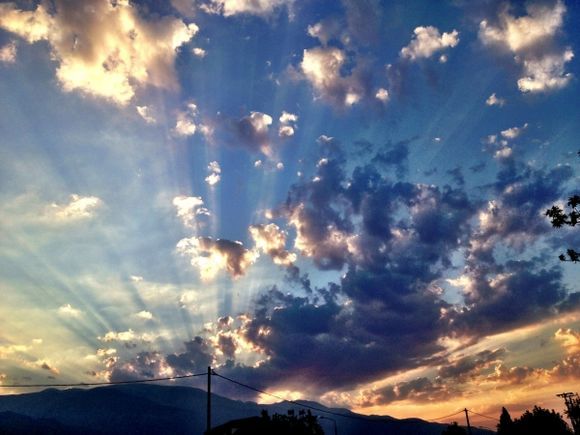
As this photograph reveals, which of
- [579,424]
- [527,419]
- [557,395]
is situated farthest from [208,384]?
A: [527,419]

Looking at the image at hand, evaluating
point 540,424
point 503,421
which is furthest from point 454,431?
point 503,421

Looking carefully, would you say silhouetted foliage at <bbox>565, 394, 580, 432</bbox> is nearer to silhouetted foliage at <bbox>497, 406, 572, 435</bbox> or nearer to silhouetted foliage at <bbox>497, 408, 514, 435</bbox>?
silhouetted foliage at <bbox>497, 406, 572, 435</bbox>

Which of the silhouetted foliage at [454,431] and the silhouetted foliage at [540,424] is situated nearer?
the silhouetted foliage at [540,424]

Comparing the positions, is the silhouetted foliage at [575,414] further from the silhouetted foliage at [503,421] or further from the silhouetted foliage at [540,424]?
the silhouetted foliage at [503,421]

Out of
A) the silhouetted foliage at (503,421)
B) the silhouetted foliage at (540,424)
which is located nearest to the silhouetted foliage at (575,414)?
the silhouetted foliage at (540,424)

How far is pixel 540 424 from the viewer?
224 feet

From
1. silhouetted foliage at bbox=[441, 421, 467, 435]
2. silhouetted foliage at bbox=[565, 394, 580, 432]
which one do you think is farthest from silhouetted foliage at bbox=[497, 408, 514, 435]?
silhouetted foliage at bbox=[565, 394, 580, 432]

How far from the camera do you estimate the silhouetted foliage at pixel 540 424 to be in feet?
215

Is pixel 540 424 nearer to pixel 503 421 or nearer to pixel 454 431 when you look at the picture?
pixel 454 431

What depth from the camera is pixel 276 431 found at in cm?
3164

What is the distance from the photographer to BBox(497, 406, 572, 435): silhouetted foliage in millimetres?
65625

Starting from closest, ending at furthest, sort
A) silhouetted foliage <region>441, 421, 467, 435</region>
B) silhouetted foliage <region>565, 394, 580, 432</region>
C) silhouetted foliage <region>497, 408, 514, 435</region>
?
1. silhouetted foliage <region>565, 394, 580, 432</region>
2. silhouetted foliage <region>441, 421, 467, 435</region>
3. silhouetted foliage <region>497, 408, 514, 435</region>

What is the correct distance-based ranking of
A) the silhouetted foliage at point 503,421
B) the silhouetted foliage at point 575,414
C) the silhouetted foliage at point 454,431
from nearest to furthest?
the silhouetted foliage at point 575,414 → the silhouetted foliage at point 454,431 → the silhouetted foliage at point 503,421

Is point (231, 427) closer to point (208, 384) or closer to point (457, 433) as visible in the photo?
point (208, 384)
